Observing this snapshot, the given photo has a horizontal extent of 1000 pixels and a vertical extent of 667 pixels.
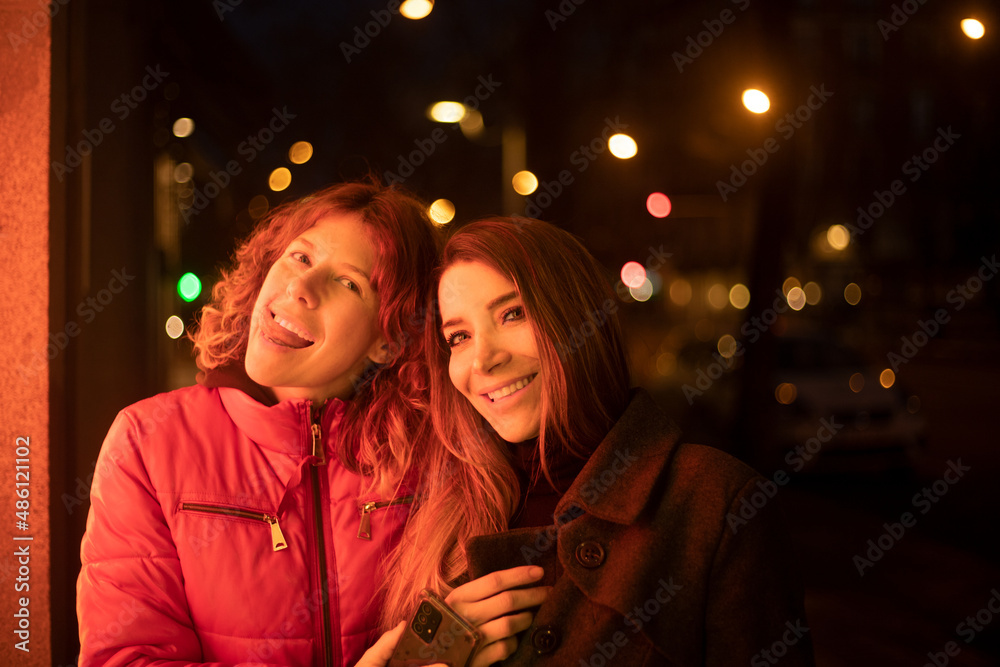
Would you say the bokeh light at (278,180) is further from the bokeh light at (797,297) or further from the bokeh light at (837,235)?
the bokeh light at (797,297)

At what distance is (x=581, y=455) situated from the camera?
7.27ft

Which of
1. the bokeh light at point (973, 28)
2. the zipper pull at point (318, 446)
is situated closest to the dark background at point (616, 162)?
the zipper pull at point (318, 446)

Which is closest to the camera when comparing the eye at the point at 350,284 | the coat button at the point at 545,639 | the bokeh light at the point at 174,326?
the coat button at the point at 545,639

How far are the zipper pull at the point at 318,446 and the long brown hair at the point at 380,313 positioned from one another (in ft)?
0.22

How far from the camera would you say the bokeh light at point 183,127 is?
2.95 m

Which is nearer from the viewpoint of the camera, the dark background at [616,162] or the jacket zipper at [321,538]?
the jacket zipper at [321,538]

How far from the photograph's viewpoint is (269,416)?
89.7 inches

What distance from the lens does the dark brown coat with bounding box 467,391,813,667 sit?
1.86 metres

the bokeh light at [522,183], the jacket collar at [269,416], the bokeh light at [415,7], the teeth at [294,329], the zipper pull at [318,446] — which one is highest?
the bokeh light at [415,7]

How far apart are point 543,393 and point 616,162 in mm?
9137

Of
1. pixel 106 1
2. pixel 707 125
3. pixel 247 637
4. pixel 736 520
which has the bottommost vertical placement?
pixel 247 637

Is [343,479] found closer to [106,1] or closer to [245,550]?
[245,550]

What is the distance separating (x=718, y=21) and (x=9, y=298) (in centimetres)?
505

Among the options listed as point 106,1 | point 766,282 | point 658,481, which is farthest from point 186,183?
point 766,282
